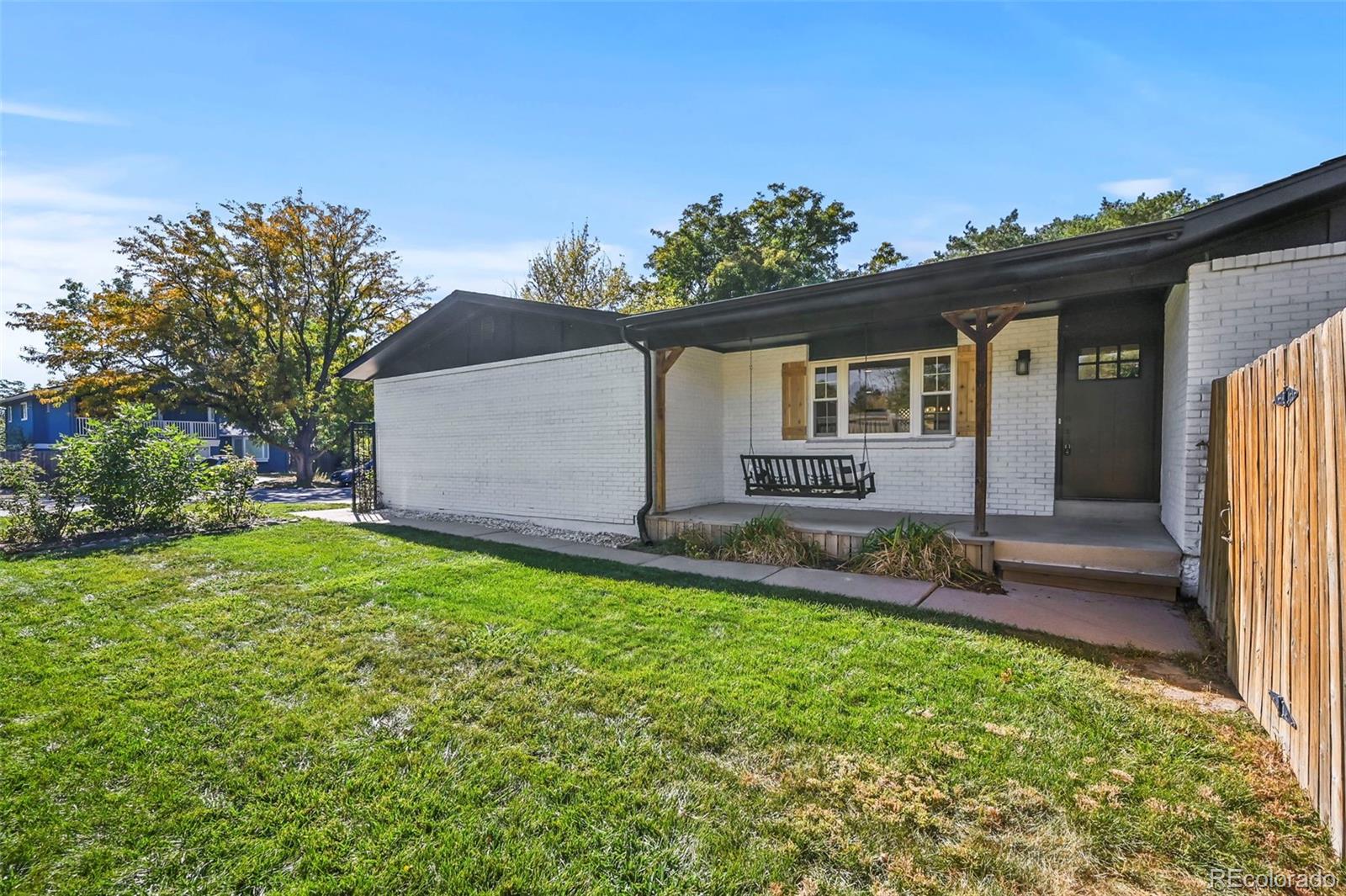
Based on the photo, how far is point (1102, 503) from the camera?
6.71 meters

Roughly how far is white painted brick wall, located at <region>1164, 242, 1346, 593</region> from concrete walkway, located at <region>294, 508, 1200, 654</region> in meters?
0.74

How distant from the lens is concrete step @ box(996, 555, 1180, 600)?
466 centimetres

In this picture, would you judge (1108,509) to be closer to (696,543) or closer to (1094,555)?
(1094,555)

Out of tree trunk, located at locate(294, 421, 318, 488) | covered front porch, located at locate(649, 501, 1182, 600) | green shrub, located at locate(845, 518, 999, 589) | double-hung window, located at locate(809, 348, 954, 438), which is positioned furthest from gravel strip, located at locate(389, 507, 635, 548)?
tree trunk, located at locate(294, 421, 318, 488)

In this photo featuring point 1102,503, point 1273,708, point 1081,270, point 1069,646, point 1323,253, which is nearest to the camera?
point 1273,708

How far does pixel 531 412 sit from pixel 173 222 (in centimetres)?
1702

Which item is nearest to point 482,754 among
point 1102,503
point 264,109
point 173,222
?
point 1102,503

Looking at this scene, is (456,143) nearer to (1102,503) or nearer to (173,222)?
(1102,503)

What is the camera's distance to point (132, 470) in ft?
27.6

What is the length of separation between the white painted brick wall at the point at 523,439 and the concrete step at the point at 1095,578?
14.9 feet

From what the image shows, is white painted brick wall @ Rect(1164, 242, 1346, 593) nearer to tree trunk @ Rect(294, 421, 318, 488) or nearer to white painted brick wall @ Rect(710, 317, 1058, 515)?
white painted brick wall @ Rect(710, 317, 1058, 515)

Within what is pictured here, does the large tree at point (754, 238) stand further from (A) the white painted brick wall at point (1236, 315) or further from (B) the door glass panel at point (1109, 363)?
(A) the white painted brick wall at point (1236, 315)

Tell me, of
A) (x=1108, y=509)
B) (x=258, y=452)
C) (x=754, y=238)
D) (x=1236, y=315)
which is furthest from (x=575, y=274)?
(x=1236, y=315)

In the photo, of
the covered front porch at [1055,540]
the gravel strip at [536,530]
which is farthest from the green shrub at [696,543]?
the gravel strip at [536,530]
